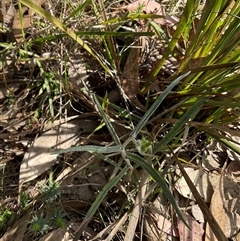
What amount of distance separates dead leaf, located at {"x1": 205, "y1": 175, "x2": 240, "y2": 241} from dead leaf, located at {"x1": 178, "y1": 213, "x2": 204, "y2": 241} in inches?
0.9

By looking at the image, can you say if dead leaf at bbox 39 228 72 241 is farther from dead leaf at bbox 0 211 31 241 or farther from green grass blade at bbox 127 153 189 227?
green grass blade at bbox 127 153 189 227

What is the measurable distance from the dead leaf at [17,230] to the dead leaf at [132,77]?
0.46m

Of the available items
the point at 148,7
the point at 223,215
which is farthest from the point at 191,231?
the point at 148,7

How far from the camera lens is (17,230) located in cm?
121

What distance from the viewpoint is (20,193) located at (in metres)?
1.25

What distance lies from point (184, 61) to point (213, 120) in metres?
0.21

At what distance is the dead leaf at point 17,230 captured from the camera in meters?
1.20

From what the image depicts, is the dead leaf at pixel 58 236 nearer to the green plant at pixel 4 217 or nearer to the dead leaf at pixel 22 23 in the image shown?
the green plant at pixel 4 217

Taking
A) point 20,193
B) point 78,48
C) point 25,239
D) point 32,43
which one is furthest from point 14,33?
point 25,239

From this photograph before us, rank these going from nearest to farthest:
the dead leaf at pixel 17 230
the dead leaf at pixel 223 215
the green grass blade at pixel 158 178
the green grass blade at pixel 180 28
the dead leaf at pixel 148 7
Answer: the green grass blade at pixel 158 178 → the green grass blade at pixel 180 28 → the dead leaf at pixel 17 230 → the dead leaf at pixel 223 215 → the dead leaf at pixel 148 7

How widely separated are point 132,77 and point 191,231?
0.50m

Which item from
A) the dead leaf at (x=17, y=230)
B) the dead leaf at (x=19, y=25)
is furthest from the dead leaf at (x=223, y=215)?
the dead leaf at (x=19, y=25)

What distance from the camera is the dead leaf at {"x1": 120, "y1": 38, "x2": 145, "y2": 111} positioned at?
1.34 metres

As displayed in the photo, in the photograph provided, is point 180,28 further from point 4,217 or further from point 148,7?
point 4,217
